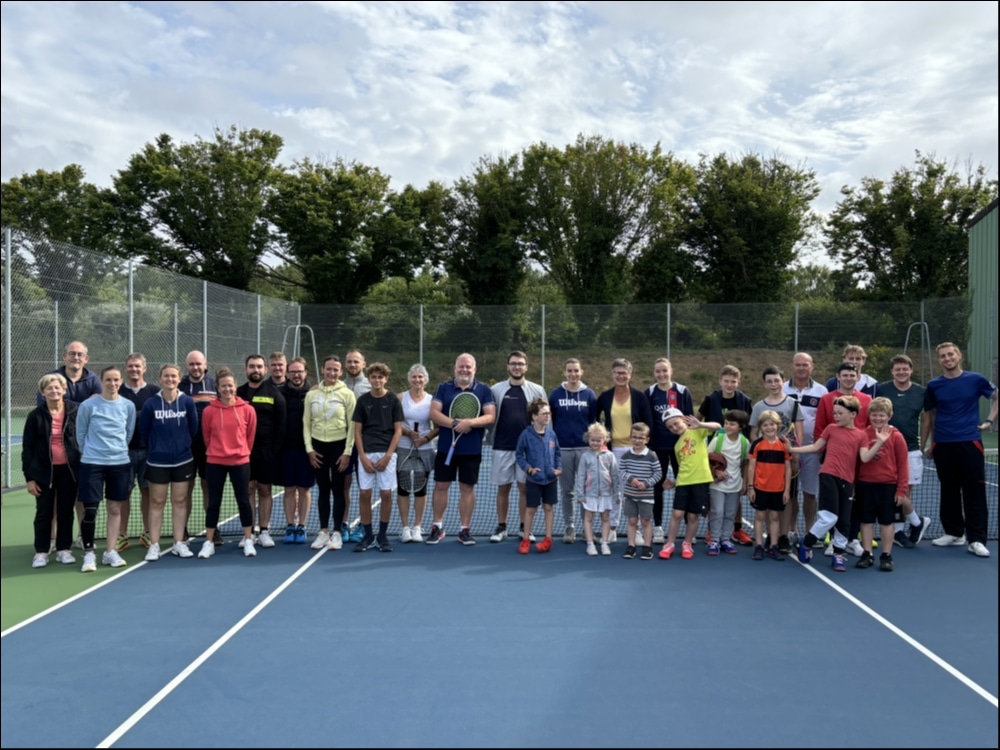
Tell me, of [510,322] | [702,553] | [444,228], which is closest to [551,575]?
[702,553]

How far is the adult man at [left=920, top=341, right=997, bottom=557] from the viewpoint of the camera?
19.9ft

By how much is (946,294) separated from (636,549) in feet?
62.1

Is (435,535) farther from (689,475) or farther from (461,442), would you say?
(689,475)

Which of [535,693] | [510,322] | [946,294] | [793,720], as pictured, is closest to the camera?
[793,720]

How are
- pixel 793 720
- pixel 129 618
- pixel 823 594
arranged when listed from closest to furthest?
pixel 793 720
pixel 129 618
pixel 823 594

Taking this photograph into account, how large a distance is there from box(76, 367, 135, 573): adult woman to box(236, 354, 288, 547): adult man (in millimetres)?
963

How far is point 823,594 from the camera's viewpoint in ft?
16.3

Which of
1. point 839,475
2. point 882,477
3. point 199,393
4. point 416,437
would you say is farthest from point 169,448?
point 882,477

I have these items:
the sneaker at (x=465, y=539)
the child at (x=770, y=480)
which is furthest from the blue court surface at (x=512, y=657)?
the sneaker at (x=465, y=539)

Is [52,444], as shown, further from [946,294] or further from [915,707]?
[946,294]

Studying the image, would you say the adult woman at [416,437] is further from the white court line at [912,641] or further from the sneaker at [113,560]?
the white court line at [912,641]

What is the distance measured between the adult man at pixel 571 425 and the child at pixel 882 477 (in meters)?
2.14

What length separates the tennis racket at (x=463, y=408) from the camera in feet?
21.1

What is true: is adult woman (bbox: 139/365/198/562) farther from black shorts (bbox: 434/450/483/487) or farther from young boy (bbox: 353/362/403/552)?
black shorts (bbox: 434/450/483/487)
